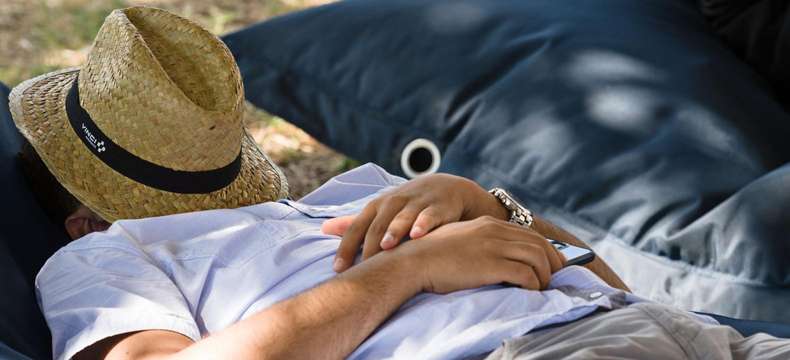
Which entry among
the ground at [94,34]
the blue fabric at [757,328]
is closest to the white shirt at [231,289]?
the blue fabric at [757,328]

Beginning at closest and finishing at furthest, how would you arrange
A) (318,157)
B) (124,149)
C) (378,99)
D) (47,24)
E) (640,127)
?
(124,149) < (640,127) < (378,99) < (318,157) < (47,24)

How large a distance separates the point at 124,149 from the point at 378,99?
4.28 ft

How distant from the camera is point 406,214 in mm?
1979

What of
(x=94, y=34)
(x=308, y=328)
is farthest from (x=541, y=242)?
(x=94, y=34)

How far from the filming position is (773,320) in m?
2.61

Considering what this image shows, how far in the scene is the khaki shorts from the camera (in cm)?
168

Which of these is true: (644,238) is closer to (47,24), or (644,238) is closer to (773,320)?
(773,320)

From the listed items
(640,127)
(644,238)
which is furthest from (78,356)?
(640,127)

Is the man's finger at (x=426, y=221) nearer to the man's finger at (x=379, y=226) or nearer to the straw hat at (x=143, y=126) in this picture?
the man's finger at (x=379, y=226)

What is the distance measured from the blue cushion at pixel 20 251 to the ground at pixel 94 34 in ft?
5.73

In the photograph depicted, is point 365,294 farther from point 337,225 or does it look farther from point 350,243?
point 337,225

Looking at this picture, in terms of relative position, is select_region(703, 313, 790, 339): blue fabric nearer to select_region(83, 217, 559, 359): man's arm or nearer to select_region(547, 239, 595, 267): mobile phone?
select_region(547, 239, 595, 267): mobile phone

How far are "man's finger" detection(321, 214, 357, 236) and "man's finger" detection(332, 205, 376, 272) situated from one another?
0.06 m

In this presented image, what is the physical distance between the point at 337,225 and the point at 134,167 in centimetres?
42
